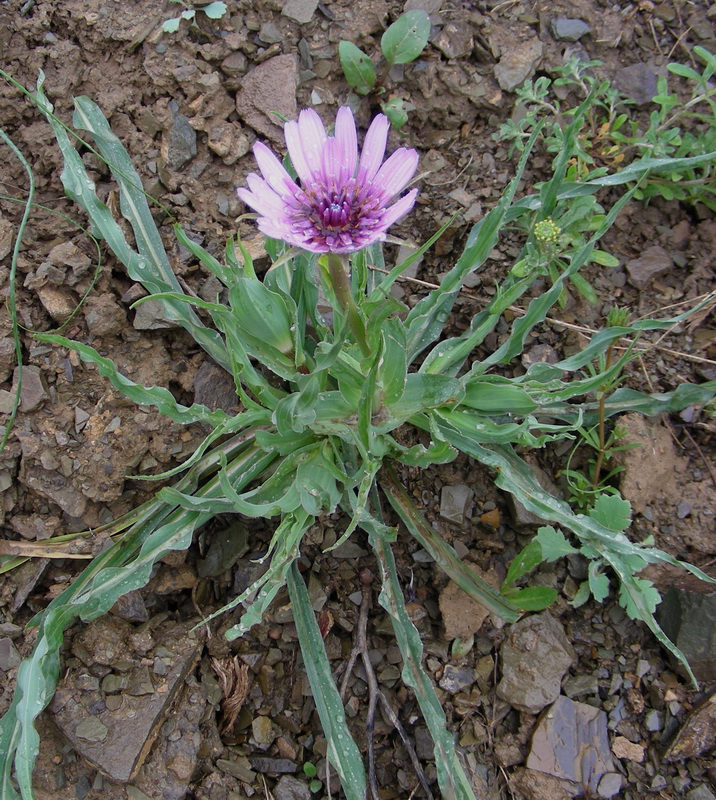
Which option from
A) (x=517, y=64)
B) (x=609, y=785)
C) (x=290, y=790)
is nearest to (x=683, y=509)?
(x=609, y=785)

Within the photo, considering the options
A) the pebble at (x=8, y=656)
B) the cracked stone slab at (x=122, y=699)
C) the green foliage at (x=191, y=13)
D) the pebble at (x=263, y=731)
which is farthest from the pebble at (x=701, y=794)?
the green foliage at (x=191, y=13)

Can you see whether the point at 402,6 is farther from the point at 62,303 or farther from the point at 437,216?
the point at 62,303

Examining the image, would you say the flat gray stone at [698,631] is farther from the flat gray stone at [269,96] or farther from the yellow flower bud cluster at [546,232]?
the flat gray stone at [269,96]

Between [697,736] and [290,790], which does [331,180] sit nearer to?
[290,790]

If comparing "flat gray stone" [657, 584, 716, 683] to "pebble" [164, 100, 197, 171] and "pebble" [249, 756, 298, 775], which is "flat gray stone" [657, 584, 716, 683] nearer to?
"pebble" [249, 756, 298, 775]

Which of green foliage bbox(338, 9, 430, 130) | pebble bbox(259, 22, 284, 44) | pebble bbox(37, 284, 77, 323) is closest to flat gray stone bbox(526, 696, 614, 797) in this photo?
pebble bbox(37, 284, 77, 323)

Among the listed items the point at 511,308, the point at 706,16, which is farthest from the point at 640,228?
the point at 706,16
